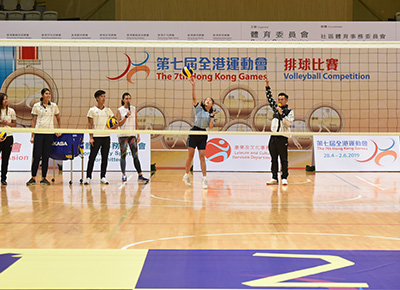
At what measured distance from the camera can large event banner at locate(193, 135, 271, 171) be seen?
1162 cm

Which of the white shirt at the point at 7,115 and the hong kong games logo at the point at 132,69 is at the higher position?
the hong kong games logo at the point at 132,69

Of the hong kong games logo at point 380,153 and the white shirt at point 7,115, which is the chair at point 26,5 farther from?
the hong kong games logo at point 380,153

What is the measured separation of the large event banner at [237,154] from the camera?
38.1 feet

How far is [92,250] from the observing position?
14.3 feet

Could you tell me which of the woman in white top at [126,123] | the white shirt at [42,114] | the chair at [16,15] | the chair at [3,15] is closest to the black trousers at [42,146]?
the white shirt at [42,114]

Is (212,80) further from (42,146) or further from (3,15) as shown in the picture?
(3,15)

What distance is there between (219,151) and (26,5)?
6.61 metres

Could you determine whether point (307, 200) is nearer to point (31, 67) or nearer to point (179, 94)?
point (179, 94)

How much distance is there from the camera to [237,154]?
11680 millimetres

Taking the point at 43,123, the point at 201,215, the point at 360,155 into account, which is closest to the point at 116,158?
the point at 43,123

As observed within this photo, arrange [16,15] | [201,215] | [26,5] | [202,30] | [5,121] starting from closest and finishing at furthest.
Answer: [201,215] < [5,121] < [202,30] < [16,15] < [26,5]

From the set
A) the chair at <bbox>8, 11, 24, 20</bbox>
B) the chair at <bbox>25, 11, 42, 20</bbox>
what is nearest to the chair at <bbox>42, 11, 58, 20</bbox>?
the chair at <bbox>25, 11, 42, 20</bbox>

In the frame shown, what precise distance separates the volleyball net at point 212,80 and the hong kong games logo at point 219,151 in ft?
3.45

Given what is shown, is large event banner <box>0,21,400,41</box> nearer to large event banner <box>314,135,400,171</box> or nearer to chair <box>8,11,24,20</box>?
chair <box>8,11,24,20</box>
